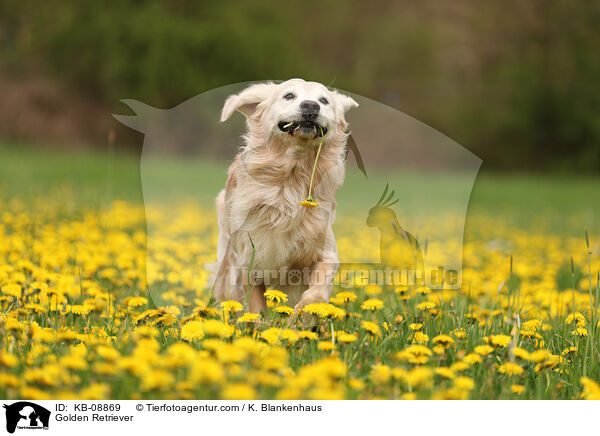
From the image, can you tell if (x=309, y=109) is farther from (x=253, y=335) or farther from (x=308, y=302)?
(x=253, y=335)

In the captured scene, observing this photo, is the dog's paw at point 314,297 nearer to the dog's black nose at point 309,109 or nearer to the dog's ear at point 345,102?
the dog's black nose at point 309,109

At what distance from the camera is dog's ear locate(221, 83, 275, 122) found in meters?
3.24

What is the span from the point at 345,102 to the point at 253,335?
4.67 feet

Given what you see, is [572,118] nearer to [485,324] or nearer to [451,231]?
[451,231]

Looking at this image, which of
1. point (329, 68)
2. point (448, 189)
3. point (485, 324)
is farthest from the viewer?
point (329, 68)

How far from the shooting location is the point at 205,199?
9305mm

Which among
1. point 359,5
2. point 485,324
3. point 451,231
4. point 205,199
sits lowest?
point 485,324
